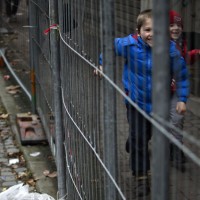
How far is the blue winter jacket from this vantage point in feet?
5.00

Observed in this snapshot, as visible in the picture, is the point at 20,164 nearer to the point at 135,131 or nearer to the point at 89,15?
the point at 89,15

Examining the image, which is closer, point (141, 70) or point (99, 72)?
point (141, 70)

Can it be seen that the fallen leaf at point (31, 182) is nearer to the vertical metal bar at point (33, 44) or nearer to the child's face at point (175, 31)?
the vertical metal bar at point (33, 44)

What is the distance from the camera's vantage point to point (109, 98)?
2156 millimetres

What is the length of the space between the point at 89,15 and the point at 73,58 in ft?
1.83

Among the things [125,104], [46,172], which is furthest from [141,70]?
[46,172]

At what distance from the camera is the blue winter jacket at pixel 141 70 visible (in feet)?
5.00

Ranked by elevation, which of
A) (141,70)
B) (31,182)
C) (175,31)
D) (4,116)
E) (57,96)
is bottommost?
(31,182)

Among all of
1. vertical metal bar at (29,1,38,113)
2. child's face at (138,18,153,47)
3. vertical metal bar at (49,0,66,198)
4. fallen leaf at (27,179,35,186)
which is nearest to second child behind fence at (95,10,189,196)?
child's face at (138,18,153,47)

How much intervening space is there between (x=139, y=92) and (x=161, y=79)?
1.65ft

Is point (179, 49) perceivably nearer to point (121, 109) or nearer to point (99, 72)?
point (121, 109)

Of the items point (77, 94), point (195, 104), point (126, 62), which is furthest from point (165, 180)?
point (77, 94)

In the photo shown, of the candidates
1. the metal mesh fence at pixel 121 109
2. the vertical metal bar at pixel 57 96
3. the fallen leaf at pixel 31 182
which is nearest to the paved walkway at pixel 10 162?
the fallen leaf at pixel 31 182

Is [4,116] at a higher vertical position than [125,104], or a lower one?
lower
